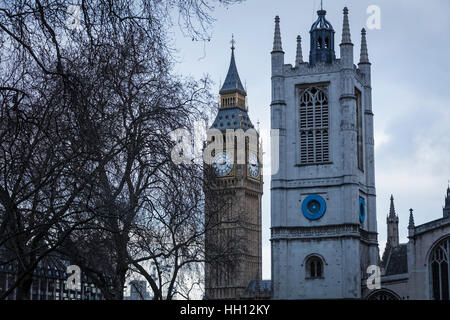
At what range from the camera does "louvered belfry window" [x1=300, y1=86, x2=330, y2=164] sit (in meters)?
68.0

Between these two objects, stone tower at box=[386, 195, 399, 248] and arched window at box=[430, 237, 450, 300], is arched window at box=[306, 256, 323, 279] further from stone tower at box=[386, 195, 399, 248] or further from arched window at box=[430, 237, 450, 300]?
stone tower at box=[386, 195, 399, 248]

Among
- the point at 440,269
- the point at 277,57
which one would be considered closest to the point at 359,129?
the point at 277,57

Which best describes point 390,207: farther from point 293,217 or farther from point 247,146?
point 247,146

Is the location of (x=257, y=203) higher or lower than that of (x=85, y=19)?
higher

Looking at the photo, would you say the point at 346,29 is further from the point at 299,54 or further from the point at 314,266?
the point at 314,266

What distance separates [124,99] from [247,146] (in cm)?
10007

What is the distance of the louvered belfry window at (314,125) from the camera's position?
223ft

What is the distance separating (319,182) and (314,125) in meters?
4.84

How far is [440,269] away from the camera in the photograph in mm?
55656

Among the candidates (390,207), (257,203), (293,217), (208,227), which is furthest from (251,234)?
(208,227)

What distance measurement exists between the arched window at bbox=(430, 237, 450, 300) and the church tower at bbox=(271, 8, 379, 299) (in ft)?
31.5
